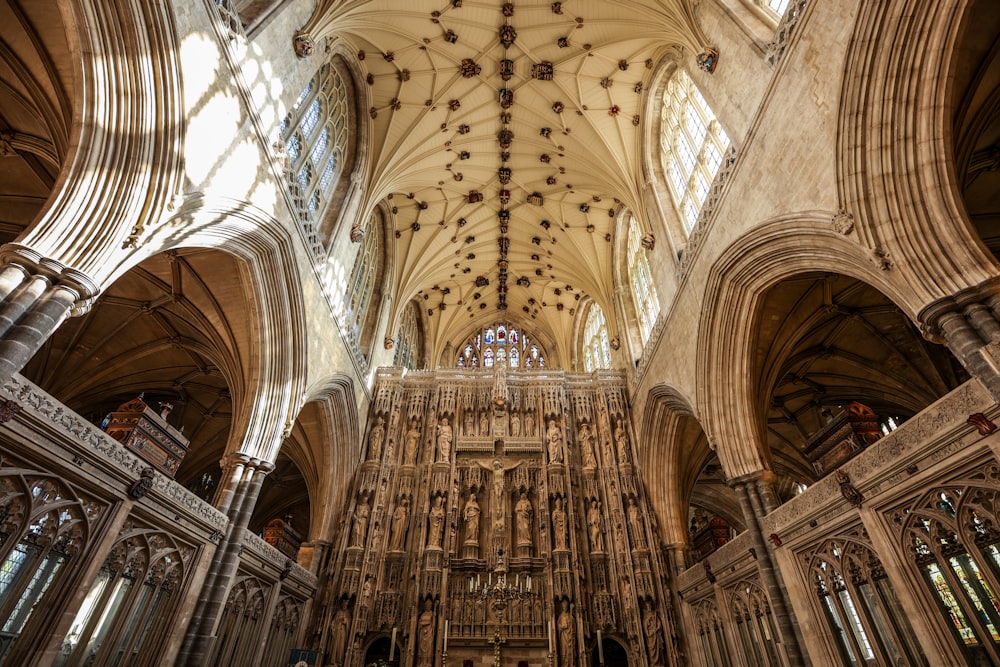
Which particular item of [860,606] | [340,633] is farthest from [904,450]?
[340,633]

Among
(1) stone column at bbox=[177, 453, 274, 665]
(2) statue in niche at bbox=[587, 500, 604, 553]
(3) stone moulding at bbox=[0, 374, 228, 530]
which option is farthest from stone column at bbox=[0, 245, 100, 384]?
(2) statue in niche at bbox=[587, 500, 604, 553]

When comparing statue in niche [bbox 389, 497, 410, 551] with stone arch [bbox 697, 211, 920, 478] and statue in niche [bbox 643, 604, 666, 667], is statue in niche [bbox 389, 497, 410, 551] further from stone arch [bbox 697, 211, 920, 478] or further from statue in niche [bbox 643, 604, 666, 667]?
stone arch [bbox 697, 211, 920, 478]

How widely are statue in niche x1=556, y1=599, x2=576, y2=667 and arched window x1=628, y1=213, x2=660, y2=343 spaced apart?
341 inches

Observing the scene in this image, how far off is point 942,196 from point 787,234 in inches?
90.6

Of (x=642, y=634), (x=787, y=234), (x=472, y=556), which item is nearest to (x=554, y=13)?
(x=787, y=234)

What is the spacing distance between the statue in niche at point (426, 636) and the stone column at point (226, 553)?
5505 mm

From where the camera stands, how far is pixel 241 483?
1001cm

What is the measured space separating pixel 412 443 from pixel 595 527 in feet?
20.9

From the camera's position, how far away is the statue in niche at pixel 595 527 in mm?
14625

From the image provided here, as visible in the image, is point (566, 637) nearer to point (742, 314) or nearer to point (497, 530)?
point (497, 530)

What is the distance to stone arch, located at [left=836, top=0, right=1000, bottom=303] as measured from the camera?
233 inches

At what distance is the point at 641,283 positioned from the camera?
18.1 m

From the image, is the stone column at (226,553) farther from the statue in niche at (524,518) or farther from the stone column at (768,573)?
the stone column at (768,573)

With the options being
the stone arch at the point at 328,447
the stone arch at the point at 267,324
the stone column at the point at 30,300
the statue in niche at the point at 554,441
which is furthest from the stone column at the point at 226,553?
the statue in niche at the point at 554,441
